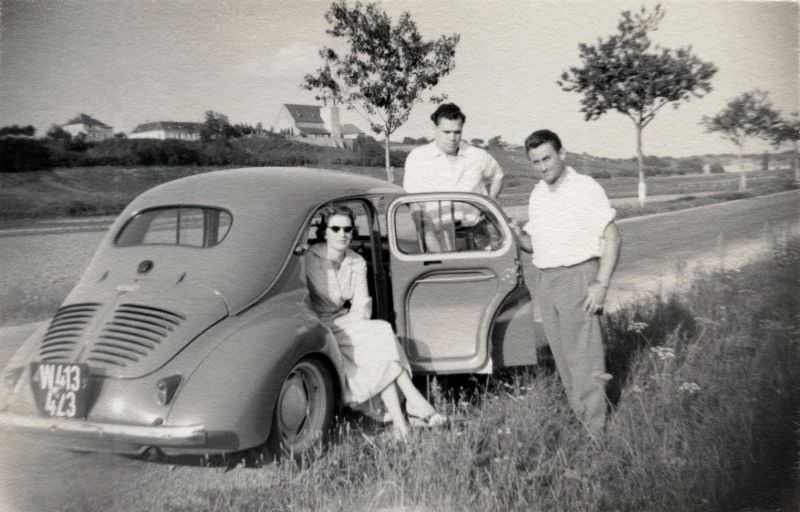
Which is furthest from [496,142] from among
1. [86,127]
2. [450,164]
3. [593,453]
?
[86,127]

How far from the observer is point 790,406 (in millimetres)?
4504

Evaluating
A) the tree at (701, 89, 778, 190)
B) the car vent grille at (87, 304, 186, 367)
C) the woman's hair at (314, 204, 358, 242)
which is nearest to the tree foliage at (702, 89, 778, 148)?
the tree at (701, 89, 778, 190)

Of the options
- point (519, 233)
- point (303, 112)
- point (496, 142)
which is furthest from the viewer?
point (303, 112)

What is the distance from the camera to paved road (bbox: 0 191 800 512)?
3555mm

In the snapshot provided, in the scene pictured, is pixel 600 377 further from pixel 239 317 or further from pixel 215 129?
pixel 215 129

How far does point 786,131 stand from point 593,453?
3.60 meters

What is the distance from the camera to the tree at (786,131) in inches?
219

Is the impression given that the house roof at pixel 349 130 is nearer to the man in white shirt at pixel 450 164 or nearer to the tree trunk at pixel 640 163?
the tree trunk at pixel 640 163

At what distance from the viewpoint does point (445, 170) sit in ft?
17.3

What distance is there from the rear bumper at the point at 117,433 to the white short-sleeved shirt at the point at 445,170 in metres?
2.60

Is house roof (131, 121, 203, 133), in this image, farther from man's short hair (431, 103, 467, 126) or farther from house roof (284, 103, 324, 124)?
man's short hair (431, 103, 467, 126)

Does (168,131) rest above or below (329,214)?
above

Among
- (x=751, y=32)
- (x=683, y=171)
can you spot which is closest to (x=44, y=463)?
(x=751, y=32)

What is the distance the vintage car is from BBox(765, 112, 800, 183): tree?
257cm
